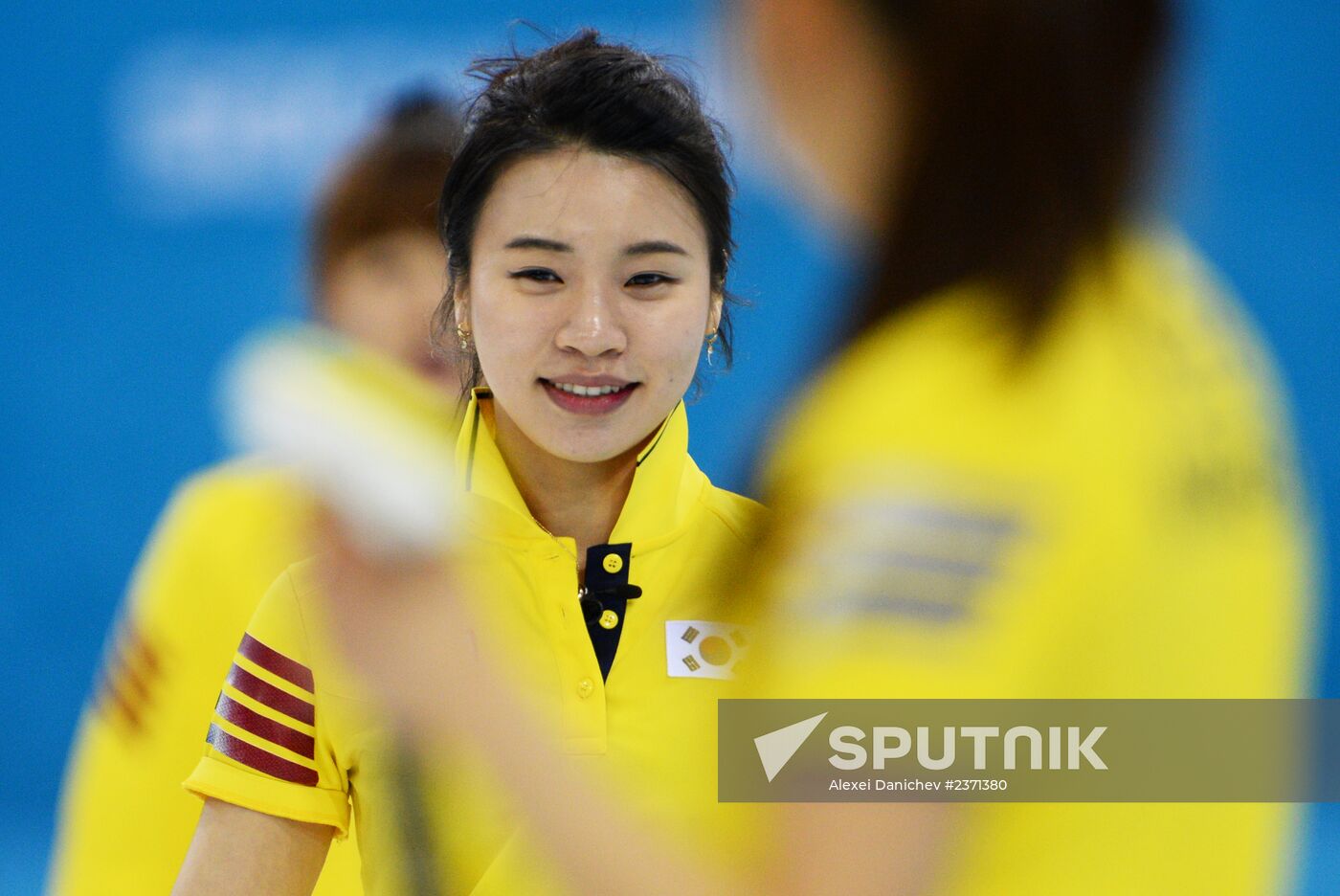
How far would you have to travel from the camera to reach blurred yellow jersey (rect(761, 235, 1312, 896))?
0.45 m

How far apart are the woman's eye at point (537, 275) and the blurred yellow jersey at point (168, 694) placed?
408 millimetres

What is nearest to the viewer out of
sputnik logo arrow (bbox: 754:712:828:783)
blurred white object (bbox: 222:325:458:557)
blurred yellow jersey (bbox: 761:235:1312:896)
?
blurred yellow jersey (bbox: 761:235:1312:896)

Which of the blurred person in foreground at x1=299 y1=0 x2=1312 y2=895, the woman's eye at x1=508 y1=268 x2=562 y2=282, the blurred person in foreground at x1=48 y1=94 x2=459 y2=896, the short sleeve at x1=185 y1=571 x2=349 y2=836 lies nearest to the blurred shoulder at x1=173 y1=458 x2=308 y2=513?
the blurred person in foreground at x1=48 y1=94 x2=459 y2=896

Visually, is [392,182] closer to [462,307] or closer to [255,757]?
[462,307]

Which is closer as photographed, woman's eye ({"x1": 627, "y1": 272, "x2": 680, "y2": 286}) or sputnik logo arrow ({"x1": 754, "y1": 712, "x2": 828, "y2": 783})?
sputnik logo arrow ({"x1": 754, "y1": 712, "x2": 828, "y2": 783})

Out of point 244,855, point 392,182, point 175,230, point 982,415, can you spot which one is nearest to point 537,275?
point 244,855

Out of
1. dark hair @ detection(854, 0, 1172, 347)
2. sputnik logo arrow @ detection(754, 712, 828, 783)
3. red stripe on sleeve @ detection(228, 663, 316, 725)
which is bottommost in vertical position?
sputnik logo arrow @ detection(754, 712, 828, 783)

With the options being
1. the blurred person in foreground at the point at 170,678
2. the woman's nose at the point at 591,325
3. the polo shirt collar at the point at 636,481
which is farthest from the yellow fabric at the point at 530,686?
the blurred person in foreground at the point at 170,678

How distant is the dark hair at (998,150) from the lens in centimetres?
47

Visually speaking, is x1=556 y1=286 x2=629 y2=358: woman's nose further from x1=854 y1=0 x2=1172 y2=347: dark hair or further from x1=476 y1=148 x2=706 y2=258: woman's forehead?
x1=854 y1=0 x2=1172 y2=347: dark hair

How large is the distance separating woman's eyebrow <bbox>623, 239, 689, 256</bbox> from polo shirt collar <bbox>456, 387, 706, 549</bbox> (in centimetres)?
12

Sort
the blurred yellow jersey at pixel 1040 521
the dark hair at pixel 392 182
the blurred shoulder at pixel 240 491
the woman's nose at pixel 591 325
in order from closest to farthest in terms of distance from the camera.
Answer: the blurred yellow jersey at pixel 1040 521 → the woman's nose at pixel 591 325 → the blurred shoulder at pixel 240 491 → the dark hair at pixel 392 182

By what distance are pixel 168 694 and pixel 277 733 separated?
0.38 m

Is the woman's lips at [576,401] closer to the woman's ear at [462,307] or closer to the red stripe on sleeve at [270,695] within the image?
the woman's ear at [462,307]
